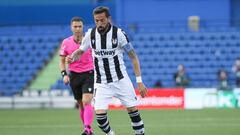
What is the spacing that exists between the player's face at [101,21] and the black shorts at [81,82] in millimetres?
2526

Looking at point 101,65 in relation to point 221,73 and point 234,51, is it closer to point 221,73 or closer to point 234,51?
point 221,73

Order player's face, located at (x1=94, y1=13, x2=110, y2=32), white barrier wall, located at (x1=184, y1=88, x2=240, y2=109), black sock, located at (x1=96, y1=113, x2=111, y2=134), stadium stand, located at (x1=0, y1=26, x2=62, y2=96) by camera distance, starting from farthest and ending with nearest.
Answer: stadium stand, located at (x1=0, y1=26, x2=62, y2=96)
white barrier wall, located at (x1=184, y1=88, x2=240, y2=109)
black sock, located at (x1=96, y1=113, x2=111, y2=134)
player's face, located at (x1=94, y1=13, x2=110, y2=32)

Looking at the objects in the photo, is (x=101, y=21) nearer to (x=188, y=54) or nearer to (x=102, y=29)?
(x=102, y=29)

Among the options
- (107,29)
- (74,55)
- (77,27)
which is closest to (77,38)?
(77,27)

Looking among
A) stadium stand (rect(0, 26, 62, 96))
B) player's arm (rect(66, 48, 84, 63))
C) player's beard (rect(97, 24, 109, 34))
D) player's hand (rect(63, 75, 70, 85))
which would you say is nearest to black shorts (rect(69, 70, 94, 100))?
player's hand (rect(63, 75, 70, 85))

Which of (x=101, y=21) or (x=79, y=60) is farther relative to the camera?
(x=79, y=60)

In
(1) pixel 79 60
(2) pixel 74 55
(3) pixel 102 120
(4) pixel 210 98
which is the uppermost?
(2) pixel 74 55

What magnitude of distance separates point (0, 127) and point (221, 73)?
1429 centimetres

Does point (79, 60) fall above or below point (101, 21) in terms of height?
below

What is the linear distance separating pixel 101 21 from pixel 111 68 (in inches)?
30.4

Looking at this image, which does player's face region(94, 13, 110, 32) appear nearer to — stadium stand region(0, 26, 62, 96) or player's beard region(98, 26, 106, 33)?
player's beard region(98, 26, 106, 33)

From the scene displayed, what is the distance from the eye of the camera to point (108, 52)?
10375 millimetres

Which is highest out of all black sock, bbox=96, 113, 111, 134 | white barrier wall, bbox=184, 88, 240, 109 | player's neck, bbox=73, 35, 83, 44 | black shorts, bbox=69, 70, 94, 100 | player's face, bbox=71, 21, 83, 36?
player's face, bbox=71, 21, 83, 36

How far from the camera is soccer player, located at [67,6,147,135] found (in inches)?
407
